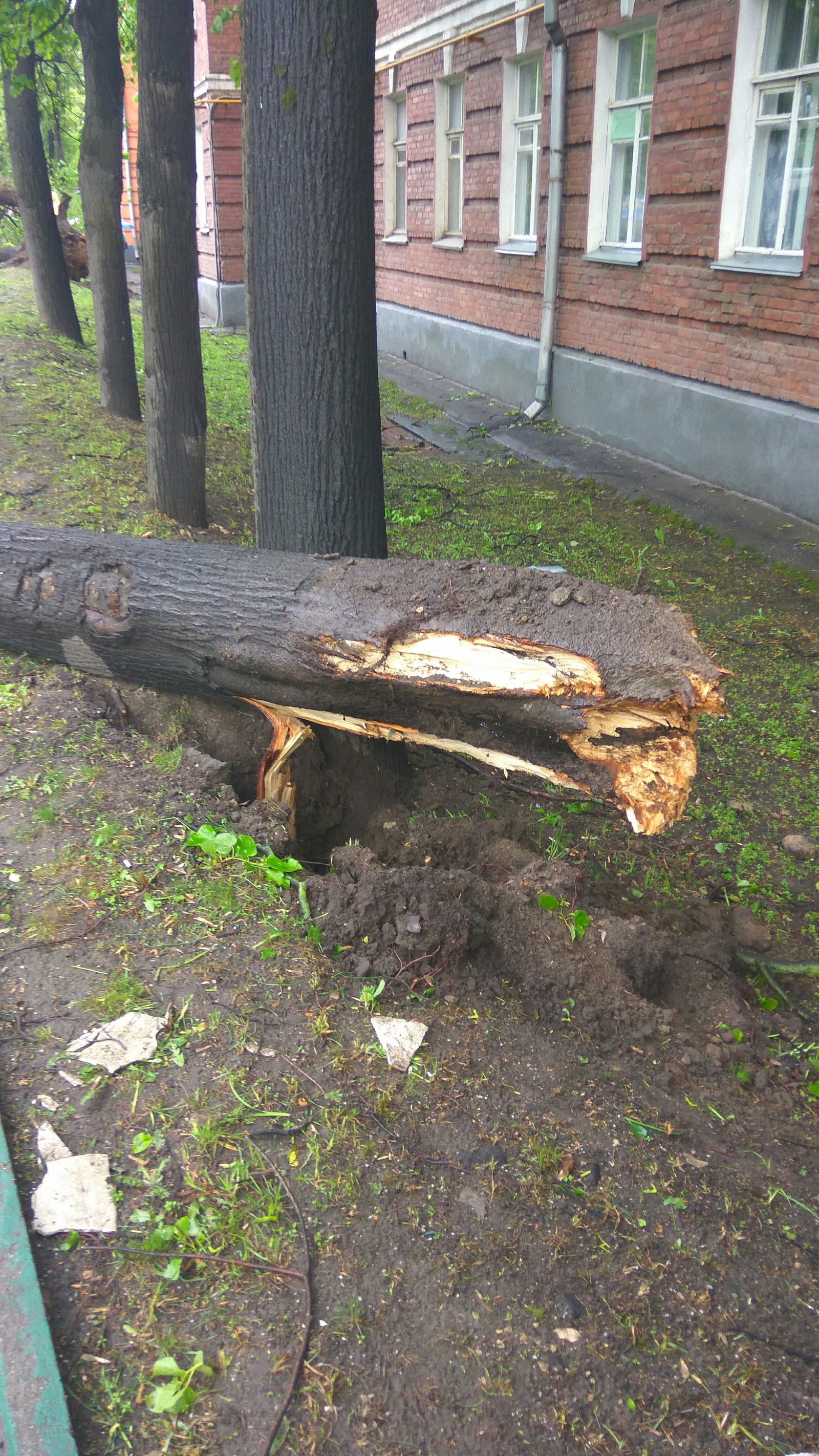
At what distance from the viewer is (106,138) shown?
738 cm

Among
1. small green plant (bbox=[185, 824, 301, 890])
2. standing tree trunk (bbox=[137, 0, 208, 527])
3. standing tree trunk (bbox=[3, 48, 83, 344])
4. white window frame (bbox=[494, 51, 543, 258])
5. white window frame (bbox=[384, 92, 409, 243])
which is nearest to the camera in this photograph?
small green plant (bbox=[185, 824, 301, 890])

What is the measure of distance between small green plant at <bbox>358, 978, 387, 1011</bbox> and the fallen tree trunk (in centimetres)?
81

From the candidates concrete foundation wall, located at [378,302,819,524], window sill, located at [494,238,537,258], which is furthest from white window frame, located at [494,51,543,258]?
concrete foundation wall, located at [378,302,819,524]

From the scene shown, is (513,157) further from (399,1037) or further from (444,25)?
(399,1037)

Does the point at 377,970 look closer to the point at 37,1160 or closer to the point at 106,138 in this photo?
the point at 37,1160

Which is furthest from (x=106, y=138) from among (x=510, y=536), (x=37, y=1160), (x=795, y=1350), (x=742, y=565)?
(x=795, y=1350)

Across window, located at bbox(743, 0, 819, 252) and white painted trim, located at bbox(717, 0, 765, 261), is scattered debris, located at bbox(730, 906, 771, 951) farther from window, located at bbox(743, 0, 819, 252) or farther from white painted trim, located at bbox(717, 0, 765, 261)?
white painted trim, located at bbox(717, 0, 765, 261)

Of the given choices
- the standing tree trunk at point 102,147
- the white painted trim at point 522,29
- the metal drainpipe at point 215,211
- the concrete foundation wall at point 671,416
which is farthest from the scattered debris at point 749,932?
the metal drainpipe at point 215,211

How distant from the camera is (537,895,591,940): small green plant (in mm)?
3006

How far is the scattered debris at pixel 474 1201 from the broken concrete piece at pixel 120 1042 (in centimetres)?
82

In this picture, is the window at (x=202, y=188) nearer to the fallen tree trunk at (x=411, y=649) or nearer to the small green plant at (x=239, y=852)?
the fallen tree trunk at (x=411, y=649)

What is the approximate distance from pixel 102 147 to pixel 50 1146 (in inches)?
295

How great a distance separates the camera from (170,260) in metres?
6.05

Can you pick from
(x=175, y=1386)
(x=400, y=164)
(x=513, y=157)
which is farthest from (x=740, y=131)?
(x=400, y=164)
